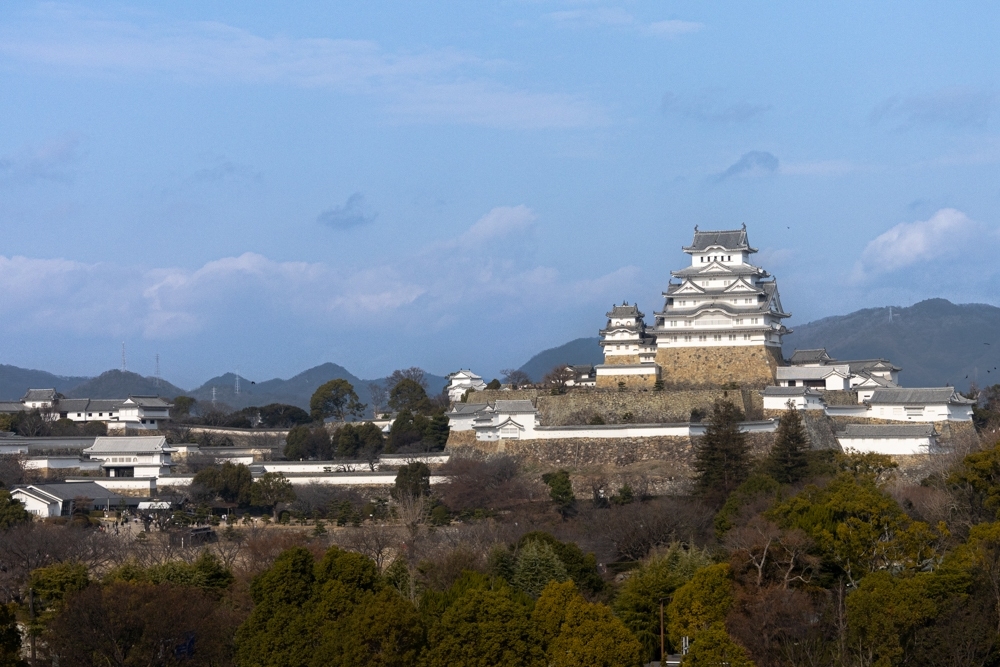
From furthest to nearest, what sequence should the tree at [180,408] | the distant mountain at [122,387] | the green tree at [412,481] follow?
the distant mountain at [122,387], the tree at [180,408], the green tree at [412,481]

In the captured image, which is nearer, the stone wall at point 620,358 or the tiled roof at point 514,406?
the tiled roof at point 514,406

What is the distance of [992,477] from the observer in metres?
28.9

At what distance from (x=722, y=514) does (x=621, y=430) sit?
335 inches

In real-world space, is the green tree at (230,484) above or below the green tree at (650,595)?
above

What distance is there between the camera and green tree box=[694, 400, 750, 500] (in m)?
36.6

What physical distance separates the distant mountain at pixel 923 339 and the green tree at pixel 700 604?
87812 mm

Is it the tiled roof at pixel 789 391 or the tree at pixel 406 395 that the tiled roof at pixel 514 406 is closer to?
the tiled roof at pixel 789 391

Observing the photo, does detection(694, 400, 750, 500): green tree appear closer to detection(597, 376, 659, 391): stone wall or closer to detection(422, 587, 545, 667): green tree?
detection(597, 376, 659, 391): stone wall

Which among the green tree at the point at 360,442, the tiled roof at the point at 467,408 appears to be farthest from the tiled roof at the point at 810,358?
the green tree at the point at 360,442

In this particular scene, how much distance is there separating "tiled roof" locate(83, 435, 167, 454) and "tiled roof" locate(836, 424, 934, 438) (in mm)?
18514

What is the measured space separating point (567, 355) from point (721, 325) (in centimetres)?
11206

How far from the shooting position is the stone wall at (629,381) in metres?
44.4

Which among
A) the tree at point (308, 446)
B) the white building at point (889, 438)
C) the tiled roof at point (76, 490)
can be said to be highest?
the tree at point (308, 446)

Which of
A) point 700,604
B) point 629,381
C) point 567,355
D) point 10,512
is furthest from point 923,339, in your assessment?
point 700,604
